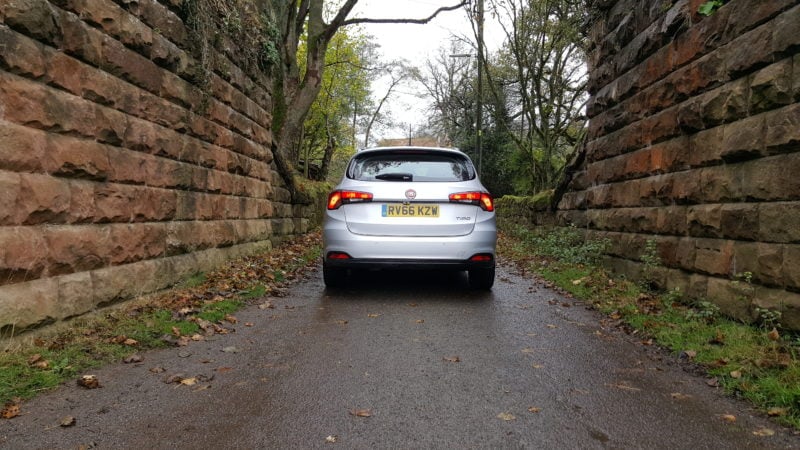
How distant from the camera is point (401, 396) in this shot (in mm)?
2955

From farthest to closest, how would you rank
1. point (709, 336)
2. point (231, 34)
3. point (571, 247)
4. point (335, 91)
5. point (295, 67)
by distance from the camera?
point (335, 91) < point (295, 67) < point (571, 247) < point (231, 34) < point (709, 336)

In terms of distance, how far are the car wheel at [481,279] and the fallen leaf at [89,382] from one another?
13.9 ft

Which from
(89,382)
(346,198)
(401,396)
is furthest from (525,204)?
(89,382)

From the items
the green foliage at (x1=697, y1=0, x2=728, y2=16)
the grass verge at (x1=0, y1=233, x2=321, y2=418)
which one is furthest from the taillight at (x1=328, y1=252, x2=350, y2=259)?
the green foliage at (x1=697, y1=0, x2=728, y2=16)

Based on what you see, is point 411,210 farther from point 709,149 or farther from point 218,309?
point 709,149

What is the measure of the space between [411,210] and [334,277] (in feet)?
4.90

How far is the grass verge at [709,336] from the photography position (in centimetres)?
284

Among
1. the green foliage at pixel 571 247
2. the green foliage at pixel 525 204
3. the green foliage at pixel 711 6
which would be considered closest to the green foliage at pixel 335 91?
the green foliage at pixel 525 204

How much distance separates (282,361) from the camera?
3619 millimetres

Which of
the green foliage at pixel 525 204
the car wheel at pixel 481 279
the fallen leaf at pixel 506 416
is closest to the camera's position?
the fallen leaf at pixel 506 416

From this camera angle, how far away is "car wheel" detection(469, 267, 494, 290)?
20.6ft

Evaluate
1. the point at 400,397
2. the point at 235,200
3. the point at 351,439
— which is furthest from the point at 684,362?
the point at 235,200

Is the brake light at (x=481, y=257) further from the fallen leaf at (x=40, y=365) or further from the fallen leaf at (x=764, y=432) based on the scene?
the fallen leaf at (x=40, y=365)

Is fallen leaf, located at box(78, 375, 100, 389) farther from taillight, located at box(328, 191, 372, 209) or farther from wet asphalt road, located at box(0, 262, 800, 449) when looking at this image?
taillight, located at box(328, 191, 372, 209)
